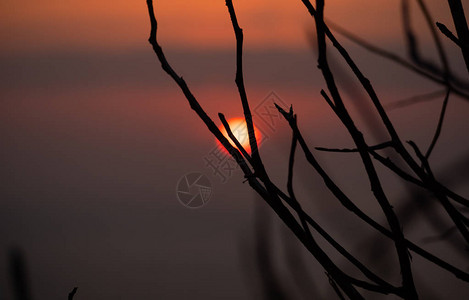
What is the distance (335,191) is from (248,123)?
89 mm

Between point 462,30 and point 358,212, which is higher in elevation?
point 462,30

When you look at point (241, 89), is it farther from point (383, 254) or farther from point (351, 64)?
point (383, 254)

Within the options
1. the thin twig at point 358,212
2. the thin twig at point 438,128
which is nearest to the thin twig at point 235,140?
the thin twig at point 358,212

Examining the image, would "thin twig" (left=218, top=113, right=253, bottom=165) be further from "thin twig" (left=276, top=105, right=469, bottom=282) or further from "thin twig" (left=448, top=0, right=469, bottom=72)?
"thin twig" (left=448, top=0, right=469, bottom=72)

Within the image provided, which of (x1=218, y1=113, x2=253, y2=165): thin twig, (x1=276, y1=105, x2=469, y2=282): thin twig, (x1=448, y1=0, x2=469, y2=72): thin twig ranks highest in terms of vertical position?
(x1=448, y1=0, x2=469, y2=72): thin twig

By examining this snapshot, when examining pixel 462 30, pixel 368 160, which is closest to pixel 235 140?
pixel 368 160

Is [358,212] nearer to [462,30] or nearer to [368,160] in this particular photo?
[368,160]

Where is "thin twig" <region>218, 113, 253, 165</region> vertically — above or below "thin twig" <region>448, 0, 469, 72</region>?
below

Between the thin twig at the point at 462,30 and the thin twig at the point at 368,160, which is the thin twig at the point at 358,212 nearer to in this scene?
the thin twig at the point at 368,160

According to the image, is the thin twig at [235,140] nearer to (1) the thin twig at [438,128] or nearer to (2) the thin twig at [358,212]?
(2) the thin twig at [358,212]

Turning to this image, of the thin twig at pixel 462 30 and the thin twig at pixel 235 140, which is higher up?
the thin twig at pixel 462 30

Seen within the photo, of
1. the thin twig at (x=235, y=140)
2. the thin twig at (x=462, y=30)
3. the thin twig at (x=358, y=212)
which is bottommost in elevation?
the thin twig at (x=358, y=212)

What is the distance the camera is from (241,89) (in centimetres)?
42

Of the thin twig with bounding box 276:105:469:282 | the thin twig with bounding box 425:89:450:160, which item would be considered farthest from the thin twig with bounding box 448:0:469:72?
the thin twig with bounding box 276:105:469:282
